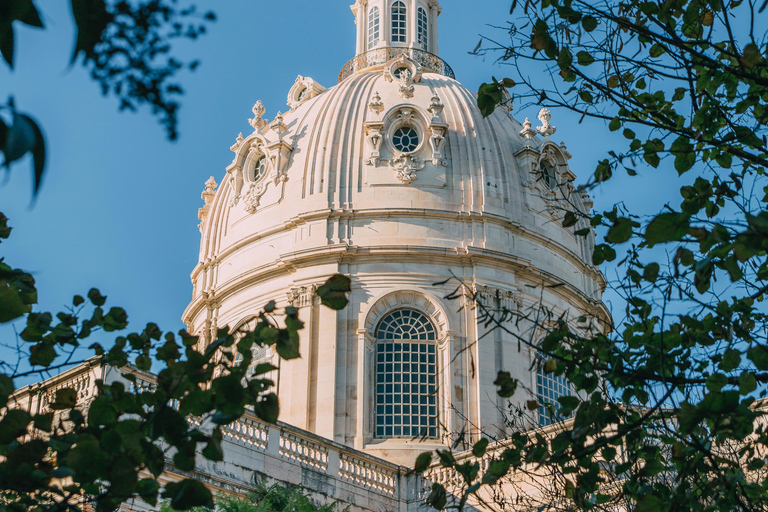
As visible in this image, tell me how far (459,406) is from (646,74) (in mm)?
18975

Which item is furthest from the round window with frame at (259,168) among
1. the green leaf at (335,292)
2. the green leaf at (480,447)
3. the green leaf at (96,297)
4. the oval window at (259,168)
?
the green leaf at (335,292)

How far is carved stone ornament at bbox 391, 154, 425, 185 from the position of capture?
30844 mm

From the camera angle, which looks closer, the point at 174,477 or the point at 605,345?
the point at 605,345

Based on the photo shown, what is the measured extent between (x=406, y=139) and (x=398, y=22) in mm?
10818

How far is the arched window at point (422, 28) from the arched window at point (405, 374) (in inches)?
607

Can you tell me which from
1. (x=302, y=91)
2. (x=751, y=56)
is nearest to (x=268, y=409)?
(x=751, y=56)

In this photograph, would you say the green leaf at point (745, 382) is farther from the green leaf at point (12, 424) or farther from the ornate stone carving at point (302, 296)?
the ornate stone carving at point (302, 296)

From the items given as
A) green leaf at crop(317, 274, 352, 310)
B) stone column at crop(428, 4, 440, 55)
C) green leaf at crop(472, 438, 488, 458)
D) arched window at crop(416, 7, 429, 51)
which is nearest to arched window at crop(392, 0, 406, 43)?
arched window at crop(416, 7, 429, 51)

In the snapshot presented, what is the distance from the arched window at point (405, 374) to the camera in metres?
27.6

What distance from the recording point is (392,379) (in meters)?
28.2

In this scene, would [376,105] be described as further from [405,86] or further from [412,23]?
[412,23]

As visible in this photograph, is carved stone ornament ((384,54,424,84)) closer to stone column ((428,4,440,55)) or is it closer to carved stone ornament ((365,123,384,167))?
carved stone ornament ((365,123,384,167))

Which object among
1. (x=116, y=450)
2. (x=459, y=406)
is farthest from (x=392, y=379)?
(x=116, y=450)

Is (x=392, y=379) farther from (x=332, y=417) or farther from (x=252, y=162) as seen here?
(x=252, y=162)
